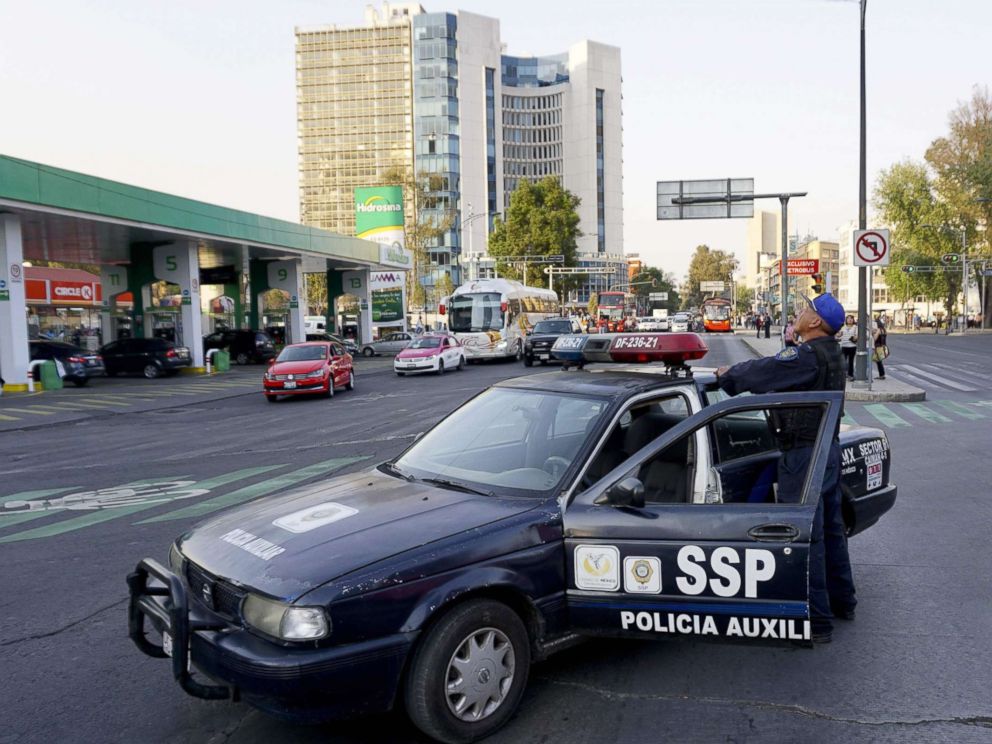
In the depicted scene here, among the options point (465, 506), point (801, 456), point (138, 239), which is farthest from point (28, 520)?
point (138, 239)

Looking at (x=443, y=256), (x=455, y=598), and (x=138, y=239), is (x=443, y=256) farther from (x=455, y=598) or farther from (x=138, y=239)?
(x=455, y=598)

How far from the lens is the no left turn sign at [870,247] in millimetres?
16594

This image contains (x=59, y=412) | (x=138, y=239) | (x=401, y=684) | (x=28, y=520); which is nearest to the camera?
(x=401, y=684)

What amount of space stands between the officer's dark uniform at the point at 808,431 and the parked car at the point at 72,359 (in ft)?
85.8

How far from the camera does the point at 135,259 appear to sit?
3434 cm

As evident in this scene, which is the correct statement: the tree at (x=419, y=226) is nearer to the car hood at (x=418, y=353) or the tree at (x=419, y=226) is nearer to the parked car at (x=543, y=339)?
the parked car at (x=543, y=339)

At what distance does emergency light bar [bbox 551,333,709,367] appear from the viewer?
514 cm

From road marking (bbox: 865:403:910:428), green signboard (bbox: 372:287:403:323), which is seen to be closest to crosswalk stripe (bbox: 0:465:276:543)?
road marking (bbox: 865:403:910:428)

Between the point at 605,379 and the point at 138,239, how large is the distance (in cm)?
3115

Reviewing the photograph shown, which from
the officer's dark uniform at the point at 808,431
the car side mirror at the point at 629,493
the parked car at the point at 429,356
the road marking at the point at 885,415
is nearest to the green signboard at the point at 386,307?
the parked car at the point at 429,356

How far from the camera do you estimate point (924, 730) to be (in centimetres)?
367

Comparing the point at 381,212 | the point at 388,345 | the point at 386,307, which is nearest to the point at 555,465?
the point at 388,345

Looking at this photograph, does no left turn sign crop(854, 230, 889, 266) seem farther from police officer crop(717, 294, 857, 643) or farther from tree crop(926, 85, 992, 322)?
tree crop(926, 85, 992, 322)

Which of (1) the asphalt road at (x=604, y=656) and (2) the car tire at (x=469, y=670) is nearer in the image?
(2) the car tire at (x=469, y=670)
